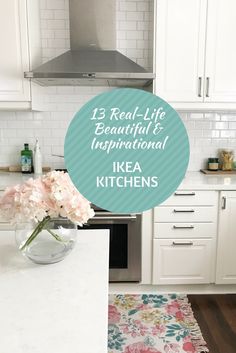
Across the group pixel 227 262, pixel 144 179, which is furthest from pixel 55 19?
pixel 144 179

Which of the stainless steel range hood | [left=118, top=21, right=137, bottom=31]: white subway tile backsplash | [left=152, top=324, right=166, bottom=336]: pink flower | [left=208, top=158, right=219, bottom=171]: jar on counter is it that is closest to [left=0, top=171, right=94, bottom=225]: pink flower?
[left=152, top=324, right=166, bottom=336]: pink flower

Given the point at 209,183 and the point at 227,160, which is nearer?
the point at 209,183

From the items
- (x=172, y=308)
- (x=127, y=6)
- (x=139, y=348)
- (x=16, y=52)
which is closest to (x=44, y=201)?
(x=139, y=348)

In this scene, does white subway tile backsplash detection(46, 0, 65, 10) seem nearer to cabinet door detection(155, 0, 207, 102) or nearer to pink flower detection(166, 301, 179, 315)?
cabinet door detection(155, 0, 207, 102)

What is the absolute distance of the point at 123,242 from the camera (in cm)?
242

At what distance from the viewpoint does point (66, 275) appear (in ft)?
3.37

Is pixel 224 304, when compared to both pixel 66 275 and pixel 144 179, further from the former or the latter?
pixel 144 179

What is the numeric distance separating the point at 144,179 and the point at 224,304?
209 cm

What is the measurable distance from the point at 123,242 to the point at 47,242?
4.24 ft

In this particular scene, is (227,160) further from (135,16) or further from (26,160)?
(26,160)

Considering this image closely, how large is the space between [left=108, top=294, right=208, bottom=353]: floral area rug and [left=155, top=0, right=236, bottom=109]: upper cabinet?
4.74 ft

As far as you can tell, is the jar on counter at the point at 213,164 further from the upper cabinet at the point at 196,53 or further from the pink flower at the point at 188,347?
the pink flower at the point at 188,347
